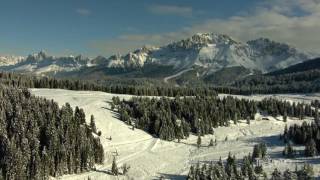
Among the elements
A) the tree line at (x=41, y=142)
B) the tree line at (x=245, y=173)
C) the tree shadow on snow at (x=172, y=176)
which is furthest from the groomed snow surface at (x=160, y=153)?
the tree line at (x=245, y=173)

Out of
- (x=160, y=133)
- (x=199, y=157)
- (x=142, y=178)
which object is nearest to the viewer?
(x=142, y=178)

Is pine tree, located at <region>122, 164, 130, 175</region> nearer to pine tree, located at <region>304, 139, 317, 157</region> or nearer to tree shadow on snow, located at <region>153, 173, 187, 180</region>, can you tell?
tree shadow on snow, located at <region>153, 173, 187, 180</region>

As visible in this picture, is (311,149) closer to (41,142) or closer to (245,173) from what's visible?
(245,173)

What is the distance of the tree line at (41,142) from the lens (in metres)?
136

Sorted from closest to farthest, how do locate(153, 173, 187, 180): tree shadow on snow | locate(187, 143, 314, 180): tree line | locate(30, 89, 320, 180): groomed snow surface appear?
1. locate(187, 143, 314, 180): tree line
2. locate(153, 173, 187, 180): tree shadow on snow
3. locate(30, 89, 320, 180): groomed snow surface

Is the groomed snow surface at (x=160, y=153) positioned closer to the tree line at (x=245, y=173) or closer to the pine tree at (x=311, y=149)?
the pine tree at (x=311, y=149)

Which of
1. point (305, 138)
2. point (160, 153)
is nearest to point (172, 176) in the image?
point (160, 153)

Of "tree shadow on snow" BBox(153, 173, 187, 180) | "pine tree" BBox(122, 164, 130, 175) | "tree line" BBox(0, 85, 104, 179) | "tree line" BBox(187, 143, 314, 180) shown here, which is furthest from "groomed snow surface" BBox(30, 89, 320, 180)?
"tree line" BBox(187, 143, 314, 180)

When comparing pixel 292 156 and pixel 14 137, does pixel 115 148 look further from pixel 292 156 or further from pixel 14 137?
pixel 292 156

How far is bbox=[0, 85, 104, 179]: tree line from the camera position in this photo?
136 meters

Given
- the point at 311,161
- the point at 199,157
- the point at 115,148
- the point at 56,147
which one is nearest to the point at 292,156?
the point at 311,161

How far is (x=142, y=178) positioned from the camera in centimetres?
14588

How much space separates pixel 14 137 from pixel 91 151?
72.9ft

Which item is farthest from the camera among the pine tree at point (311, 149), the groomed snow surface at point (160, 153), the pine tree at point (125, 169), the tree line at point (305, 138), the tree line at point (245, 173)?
the tree line at point (305, 138)
